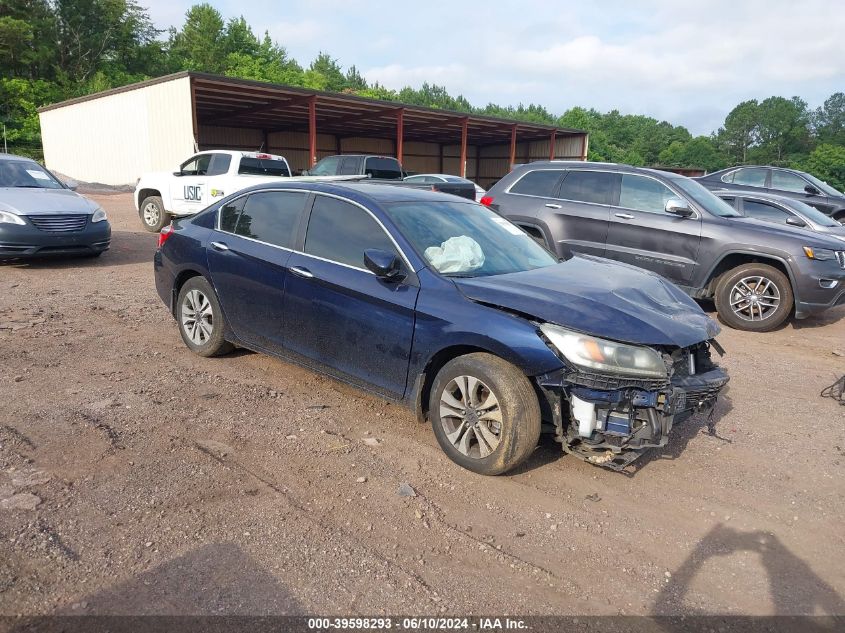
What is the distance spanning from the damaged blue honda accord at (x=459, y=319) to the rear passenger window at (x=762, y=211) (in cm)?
787

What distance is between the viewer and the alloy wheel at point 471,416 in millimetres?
3602

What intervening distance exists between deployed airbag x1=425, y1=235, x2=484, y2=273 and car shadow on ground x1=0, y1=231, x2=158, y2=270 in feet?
25.1

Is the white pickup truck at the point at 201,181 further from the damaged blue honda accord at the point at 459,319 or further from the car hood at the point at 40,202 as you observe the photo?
the damaged blue honda accord at the point at 459,319

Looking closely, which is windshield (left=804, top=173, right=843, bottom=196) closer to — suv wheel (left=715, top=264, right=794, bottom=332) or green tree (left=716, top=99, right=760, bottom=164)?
suv wheel (left=715, top=264, right=794, bottom=332)

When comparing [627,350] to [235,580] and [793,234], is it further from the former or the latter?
[793,234]

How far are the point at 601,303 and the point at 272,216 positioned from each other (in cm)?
270

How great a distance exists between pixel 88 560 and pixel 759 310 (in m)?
7.49

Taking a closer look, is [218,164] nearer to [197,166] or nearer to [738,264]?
[197,166]

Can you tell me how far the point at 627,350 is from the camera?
3.44 m

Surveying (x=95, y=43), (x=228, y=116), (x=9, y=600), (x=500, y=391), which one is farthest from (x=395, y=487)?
(x=95, y=43)

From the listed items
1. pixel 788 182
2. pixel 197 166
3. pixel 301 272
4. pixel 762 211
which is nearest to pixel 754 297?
pixel 762 211

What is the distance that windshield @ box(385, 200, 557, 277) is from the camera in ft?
13.7

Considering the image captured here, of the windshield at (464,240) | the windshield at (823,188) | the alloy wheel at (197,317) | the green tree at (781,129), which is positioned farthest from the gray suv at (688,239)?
the green tree at (781,129)

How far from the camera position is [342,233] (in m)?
4.47
